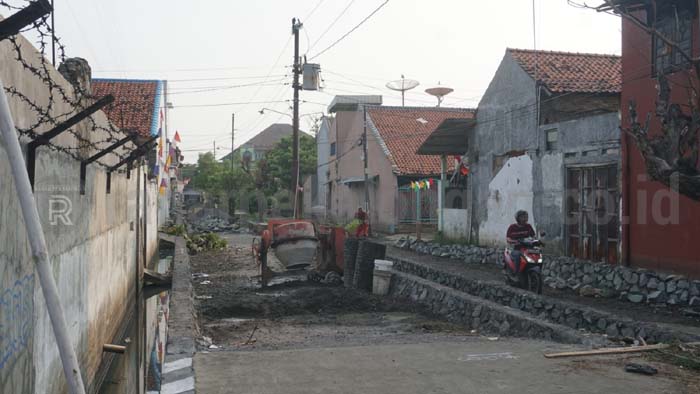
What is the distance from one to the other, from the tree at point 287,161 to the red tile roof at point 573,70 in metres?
30.7

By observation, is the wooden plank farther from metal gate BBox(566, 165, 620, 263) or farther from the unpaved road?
metal gate BBox(566, 165, 620, 263)

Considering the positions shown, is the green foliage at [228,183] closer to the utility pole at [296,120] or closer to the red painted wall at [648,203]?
the utility pole at [296,120]

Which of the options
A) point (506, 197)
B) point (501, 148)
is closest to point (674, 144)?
point (506, 197)

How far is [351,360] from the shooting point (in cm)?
668

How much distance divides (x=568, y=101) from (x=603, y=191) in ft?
10.6

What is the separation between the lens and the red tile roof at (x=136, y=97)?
27.3 meters

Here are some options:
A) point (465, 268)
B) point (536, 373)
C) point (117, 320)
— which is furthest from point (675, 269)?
point (117, 320)

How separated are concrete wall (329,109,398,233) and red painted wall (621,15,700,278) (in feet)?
55.0

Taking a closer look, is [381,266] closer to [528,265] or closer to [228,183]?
[528,265]

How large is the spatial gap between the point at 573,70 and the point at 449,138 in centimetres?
485

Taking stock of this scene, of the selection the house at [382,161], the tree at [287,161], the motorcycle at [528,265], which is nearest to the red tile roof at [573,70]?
the motorcycle at [528,265]

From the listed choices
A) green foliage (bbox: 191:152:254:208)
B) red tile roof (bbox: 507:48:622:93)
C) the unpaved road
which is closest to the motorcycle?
the unpaved road

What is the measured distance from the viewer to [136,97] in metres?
29.7

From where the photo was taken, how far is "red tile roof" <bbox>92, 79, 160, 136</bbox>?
2731cm
